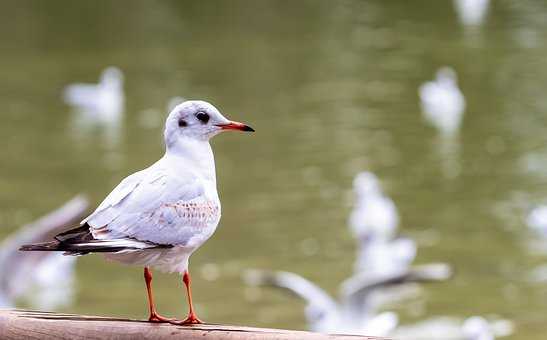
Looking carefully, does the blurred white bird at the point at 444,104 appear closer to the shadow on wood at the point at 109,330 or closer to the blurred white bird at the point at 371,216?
the blurred white bird at the point at 371,216

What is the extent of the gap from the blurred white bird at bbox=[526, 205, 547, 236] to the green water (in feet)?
0.51

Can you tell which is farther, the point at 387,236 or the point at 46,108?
the point at 46,108

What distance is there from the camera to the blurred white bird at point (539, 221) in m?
9.10

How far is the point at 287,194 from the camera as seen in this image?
1081cm

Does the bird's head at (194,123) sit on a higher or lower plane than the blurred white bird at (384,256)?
lower

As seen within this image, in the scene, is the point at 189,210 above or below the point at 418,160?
below

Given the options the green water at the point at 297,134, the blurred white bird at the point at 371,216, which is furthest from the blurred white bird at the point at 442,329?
the blurred white bird at the point at 371,216

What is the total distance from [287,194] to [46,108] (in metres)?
4.46

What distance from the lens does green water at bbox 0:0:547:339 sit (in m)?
9.03

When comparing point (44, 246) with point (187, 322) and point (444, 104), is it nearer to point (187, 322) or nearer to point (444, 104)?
point (187, 322)

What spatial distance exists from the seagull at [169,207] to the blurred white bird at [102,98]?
453 inches

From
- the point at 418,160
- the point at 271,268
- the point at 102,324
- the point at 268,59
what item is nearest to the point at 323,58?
the point at 268,59

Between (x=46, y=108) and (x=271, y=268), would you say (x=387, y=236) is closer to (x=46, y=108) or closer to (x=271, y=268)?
(x=271, y=268)

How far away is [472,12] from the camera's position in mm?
18141
